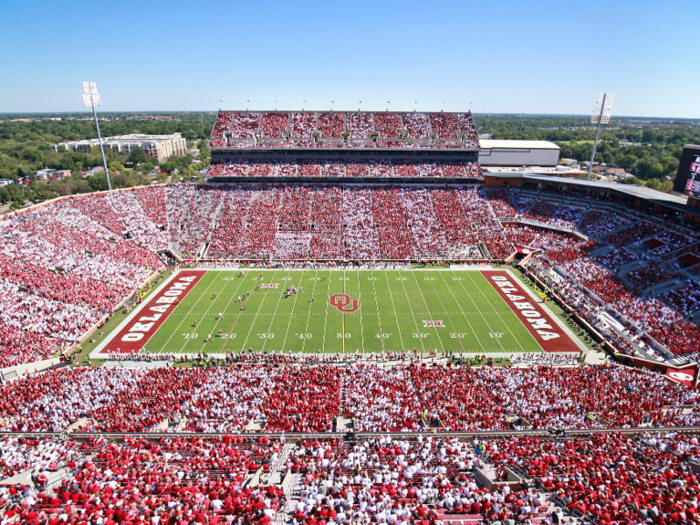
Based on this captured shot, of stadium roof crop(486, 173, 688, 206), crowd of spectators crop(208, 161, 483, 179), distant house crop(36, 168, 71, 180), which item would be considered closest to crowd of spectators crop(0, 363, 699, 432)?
stadium roof crop(486, 173, 688, 206)

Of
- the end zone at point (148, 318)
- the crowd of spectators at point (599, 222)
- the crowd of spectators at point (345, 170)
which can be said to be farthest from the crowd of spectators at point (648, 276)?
the end zone at point (148, 318)

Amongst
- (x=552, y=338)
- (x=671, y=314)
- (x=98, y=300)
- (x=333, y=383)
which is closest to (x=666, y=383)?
(x=552, y=338)

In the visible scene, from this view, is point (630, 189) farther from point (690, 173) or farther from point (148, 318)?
point (148, 318)

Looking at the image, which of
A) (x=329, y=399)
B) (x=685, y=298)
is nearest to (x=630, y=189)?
(x=685, y=298)

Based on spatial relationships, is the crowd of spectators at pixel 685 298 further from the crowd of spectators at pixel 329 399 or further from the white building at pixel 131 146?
the white building at pixel 131 146

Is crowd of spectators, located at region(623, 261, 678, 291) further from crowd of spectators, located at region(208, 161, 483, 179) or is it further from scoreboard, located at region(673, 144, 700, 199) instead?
crowd of spectators, located at region(208, 161, 483, 179)

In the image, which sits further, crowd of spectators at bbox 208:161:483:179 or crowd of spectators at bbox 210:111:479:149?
crowd of spectators at bbox 210:111:479:149
